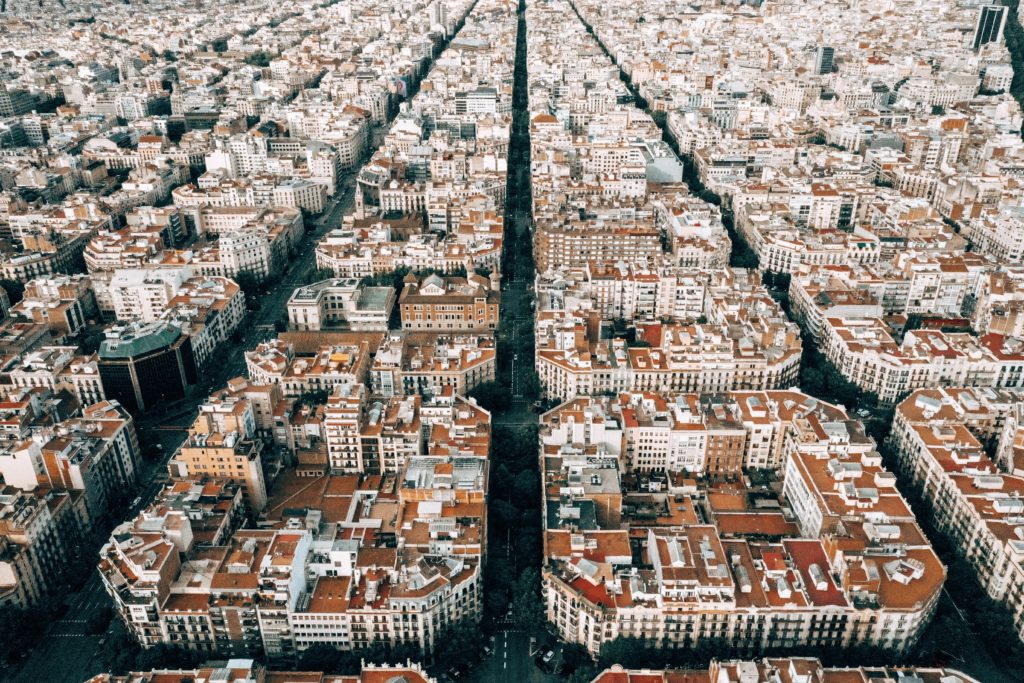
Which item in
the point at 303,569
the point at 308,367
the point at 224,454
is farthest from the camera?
the point at 308,367

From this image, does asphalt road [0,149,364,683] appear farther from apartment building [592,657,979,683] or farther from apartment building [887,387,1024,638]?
apartment building [887,387,1024,638]

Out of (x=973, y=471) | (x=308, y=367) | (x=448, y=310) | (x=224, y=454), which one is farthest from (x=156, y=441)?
(x=973, y=471)

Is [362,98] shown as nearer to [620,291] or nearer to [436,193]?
[436,193]

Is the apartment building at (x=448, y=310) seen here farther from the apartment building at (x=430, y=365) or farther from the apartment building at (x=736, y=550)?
the apartment building at (x=736, y=550)

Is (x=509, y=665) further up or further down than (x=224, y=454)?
further down

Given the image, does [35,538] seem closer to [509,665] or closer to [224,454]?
[224,454]

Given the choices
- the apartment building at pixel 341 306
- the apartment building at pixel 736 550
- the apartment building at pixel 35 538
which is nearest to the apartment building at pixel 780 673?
the apartment building at pixel 736 550

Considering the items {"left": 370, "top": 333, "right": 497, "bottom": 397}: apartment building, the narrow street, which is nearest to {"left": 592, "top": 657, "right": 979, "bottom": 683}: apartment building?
{"left": 370, "top": 333, "right": 497, "bottom": 397}: apartment building

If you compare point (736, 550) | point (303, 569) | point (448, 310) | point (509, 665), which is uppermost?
point (448, 310)

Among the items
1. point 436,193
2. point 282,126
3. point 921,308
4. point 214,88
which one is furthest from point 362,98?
point 921,308

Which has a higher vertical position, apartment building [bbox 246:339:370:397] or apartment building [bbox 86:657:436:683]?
apartment building [bbox 246:339:370:397]

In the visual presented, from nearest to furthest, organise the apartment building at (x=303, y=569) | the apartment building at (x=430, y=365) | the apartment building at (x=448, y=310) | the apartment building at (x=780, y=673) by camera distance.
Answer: the apartment building at (x=780, y=673)
the apartment building at (x=303, y=569)
the apartment building at (x=430, y=365)
the apartment building at (x=448, y=310)
